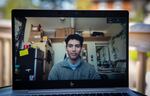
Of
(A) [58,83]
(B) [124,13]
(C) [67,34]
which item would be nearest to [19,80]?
(A) [58,83]

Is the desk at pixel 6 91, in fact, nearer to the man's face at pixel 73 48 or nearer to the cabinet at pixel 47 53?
the cabinet at pixel 47 53

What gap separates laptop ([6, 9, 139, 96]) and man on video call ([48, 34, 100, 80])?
1cm

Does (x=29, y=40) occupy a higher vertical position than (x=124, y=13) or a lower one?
lower

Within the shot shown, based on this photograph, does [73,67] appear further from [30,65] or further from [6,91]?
[6,91]

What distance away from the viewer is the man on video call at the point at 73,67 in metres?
1.15

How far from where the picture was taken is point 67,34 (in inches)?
45.3

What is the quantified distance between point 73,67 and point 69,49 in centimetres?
8

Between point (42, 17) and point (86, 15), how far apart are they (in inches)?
7.0

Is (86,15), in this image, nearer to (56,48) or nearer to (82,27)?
(82,27)

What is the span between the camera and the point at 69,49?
1158mm

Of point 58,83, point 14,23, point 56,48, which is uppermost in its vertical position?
point 14,23

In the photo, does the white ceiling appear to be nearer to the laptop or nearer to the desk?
the laptop

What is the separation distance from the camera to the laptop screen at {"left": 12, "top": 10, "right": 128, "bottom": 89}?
114cm

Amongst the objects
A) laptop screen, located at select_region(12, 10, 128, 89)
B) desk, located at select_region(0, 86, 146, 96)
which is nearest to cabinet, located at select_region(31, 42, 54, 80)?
laptop screen, located at select_region(12, 10, 128, 89)
